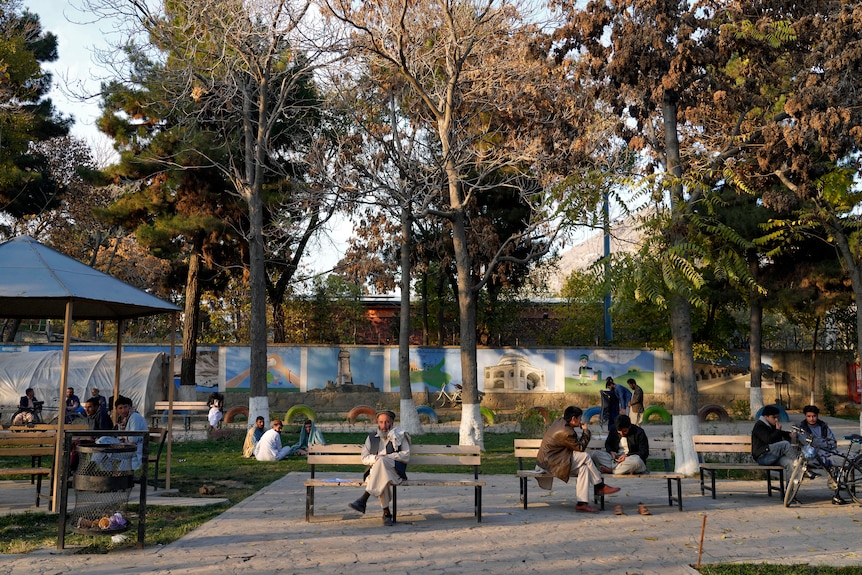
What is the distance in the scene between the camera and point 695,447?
477 inches

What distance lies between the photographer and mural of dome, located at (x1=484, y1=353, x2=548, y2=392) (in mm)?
31531

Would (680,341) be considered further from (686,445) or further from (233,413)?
(233,413)

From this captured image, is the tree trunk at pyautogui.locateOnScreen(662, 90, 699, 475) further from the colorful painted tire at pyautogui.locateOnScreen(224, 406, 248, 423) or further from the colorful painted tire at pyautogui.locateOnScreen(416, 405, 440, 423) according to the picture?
the colorful painted tire at pyautogui.locateOnScreen(224, 406, 248, 423)

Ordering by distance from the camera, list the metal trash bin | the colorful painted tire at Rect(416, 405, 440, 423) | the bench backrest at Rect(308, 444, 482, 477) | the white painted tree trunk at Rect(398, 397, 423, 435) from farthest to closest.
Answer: the colorful painted tire at Rect(416, 405, 440, 423) → the white painted tree trunk at Rect(398, 397, 423, 435) → the bench backrest at Rect(308, 444, 482, 477) → the metal trash bin

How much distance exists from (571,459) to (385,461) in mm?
2387

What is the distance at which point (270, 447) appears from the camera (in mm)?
15883

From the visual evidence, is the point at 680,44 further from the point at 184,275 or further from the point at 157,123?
the point at 184,275

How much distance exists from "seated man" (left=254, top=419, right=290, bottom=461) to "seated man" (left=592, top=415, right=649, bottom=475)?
23.5ft

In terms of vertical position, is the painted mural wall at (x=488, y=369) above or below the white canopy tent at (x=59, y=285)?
below

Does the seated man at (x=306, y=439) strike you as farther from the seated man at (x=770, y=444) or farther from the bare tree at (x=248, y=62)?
the seated man at (x=770, y=444)

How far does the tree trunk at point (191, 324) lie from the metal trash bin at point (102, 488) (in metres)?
19.0

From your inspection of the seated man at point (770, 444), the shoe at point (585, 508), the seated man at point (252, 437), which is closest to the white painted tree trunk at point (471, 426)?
the seated man at point (252, 437)

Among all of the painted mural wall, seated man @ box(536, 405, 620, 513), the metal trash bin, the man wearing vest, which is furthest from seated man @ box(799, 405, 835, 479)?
the painted mural wall

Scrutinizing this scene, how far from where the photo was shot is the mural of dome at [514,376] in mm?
31531
